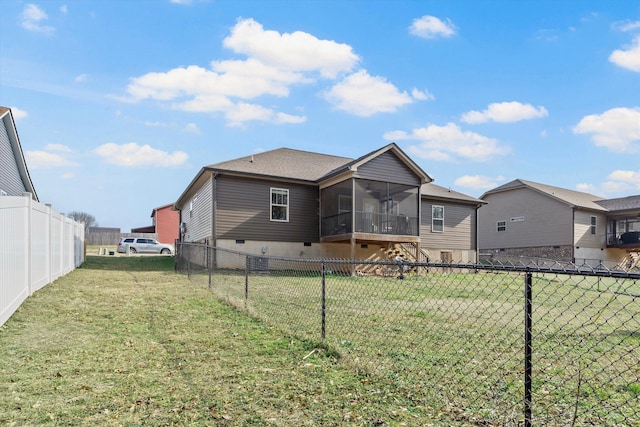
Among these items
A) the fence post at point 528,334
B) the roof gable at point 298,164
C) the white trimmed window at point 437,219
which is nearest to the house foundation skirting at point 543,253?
the white trimmed window at point 437,219

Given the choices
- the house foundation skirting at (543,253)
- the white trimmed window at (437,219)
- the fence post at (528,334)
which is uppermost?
the white trimmed window at (437,219)

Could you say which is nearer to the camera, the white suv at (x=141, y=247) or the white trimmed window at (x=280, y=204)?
the white trimmed window at (x=280, y=204)

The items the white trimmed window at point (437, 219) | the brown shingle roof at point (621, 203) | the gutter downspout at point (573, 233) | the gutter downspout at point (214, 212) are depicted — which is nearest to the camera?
the gutter downspout at point (214, 212)

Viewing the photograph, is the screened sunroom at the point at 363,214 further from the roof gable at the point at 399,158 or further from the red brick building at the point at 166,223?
the red brick building at the point at 166,223

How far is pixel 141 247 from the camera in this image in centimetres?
2922

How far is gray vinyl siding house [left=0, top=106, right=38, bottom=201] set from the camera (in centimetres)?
1647

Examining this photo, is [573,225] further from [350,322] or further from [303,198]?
[350,322]

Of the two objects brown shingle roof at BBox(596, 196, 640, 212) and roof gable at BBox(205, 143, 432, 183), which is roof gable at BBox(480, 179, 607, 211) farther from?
roof gable at BBox(205, 143, 432, 183)

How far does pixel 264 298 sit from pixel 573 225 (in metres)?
25.4

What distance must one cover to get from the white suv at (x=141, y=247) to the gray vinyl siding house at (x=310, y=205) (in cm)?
1041

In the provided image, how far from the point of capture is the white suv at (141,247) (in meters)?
28.8

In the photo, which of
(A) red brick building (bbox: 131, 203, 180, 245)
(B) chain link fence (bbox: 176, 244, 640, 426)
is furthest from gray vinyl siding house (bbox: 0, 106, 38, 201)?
(A) red brick building (bbox: 131, 203, 180, 245)

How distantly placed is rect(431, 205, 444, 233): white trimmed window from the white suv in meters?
19.0

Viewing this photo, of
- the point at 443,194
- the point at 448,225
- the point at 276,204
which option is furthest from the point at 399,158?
the point at 448,225
